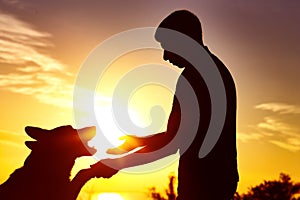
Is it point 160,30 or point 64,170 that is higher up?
point 160,30

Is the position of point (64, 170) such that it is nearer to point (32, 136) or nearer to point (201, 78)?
point (32, 136)

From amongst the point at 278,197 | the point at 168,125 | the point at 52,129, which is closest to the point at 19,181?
the point at 52,129

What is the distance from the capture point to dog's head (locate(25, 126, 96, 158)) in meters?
3.89

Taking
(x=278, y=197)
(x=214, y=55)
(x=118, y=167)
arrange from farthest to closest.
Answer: (x=278, y=197) < (x=214, y=55) < (x=118, y=167)

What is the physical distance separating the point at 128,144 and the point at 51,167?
626 millimetres

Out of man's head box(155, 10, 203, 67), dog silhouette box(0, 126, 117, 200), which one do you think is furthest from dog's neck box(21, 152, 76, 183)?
man's head box(155, 10, 203, 67)

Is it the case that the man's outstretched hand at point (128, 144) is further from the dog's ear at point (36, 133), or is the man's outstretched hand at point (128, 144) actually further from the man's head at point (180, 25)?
the man's head at point (180, 25)

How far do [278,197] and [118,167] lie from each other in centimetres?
4199

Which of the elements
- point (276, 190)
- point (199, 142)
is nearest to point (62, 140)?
point (199, 142)

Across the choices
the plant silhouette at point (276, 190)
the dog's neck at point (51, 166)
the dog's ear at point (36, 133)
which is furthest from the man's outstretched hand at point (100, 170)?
the plant silhouette at point (276, 190)

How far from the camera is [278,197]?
4359 centimetres

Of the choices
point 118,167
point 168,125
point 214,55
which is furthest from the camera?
point 214,55

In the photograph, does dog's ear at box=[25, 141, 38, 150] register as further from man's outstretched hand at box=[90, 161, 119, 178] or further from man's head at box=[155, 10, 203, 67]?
man's head at box=[155, 10, 203, 67]

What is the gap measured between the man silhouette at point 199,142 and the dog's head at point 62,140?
0.21m
